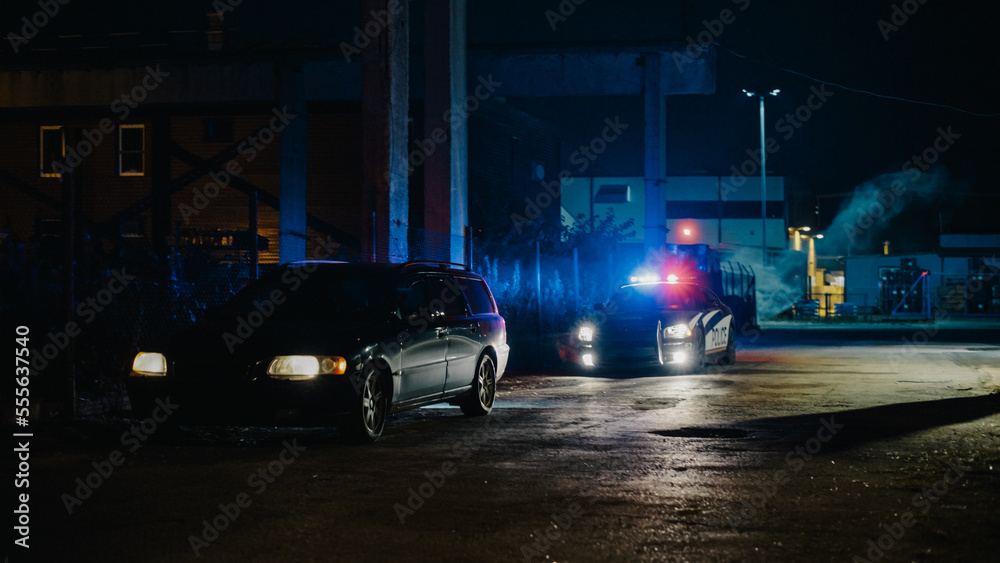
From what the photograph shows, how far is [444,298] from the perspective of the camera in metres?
11.2

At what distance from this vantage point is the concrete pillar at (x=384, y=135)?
1603cm

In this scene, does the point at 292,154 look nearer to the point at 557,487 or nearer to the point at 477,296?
the point at 477,296

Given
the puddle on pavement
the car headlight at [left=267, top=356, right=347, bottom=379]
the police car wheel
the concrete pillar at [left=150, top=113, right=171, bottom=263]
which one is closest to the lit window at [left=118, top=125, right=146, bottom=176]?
the concrete pillar at [left=150, top=113, right=171, bottom=263]

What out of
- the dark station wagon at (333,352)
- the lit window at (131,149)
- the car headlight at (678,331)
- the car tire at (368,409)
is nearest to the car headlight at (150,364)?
the dark station wagon at (333,352)

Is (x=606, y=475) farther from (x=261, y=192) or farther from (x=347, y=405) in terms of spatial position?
(x=261, y=192)

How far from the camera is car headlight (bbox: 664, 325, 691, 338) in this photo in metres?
16.7

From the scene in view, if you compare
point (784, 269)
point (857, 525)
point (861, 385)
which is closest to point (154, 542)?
point (857, 525)

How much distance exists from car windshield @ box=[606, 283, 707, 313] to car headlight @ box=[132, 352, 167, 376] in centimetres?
1029

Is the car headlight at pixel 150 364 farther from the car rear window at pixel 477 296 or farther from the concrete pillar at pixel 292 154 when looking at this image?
the concrete pillar at pixel 292 154

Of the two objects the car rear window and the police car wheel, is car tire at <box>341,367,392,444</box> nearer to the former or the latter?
the car rear window

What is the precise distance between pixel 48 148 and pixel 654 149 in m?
19.3

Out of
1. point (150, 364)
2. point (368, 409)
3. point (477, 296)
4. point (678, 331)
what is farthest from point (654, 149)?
point (150, 364)

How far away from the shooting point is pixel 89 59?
31.4 m

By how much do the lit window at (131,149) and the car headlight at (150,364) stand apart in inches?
1036
